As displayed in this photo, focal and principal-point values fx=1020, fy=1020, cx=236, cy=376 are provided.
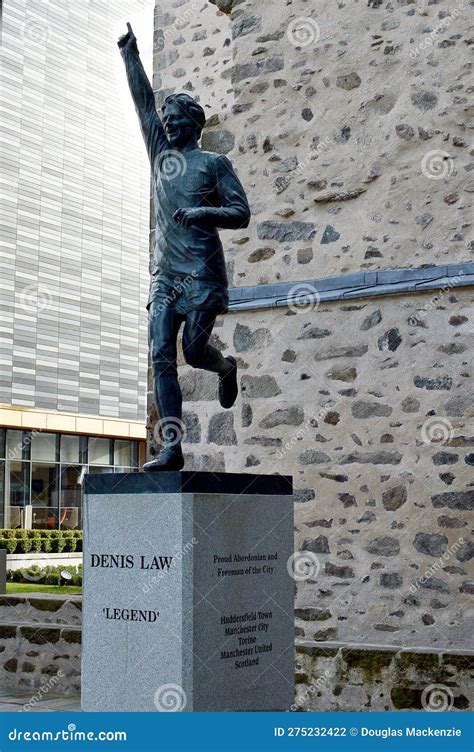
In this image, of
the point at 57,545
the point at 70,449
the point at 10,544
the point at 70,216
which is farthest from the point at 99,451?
the point at 10,544

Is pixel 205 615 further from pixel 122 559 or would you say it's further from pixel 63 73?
pixel 63 73

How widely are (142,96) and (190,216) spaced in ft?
3.15

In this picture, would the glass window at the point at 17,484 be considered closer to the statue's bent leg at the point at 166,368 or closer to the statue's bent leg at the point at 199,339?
the statue's bent leg at the point at 199,339

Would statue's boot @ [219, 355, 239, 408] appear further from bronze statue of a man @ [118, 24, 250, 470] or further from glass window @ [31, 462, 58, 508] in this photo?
glass window @ [31, 462, 58, 508]

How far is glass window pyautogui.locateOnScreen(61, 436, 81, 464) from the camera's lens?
34219 millimetres

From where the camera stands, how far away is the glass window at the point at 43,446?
33000 millimetres

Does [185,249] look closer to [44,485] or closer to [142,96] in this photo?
[142,96]

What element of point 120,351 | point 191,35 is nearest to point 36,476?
point 120,351

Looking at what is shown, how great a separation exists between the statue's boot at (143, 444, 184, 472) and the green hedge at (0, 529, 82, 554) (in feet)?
71.0

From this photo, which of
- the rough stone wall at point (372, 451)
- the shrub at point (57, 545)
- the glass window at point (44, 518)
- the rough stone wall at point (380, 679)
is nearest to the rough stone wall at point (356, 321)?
the rough stone wall at point (372, 451)

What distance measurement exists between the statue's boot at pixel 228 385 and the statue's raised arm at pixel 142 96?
1312mm

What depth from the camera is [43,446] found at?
110 ft

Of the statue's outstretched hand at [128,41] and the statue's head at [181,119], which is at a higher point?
the statue's outstretched hand at [128,41]

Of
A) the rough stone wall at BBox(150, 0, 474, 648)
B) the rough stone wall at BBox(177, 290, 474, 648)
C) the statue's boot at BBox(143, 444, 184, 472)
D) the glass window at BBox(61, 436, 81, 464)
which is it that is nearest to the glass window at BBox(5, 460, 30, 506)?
the glass window at BBox(61, 436, 81, 464)
